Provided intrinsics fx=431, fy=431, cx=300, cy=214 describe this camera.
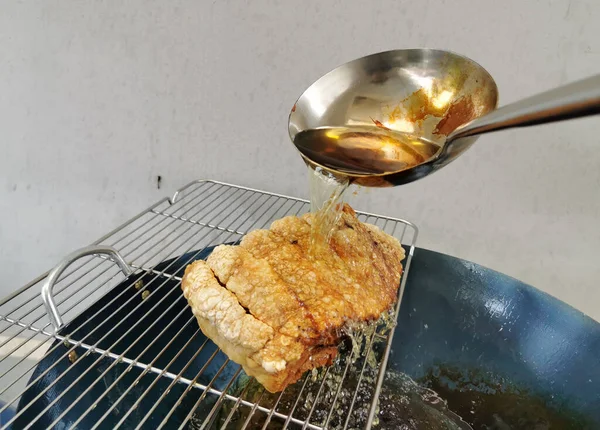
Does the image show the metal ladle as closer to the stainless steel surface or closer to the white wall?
the white wall

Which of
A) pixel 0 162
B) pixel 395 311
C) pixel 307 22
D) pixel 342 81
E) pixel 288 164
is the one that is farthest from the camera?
pixel 0 162

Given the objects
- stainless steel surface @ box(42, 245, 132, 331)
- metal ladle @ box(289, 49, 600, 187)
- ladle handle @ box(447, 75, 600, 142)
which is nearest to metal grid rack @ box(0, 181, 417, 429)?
stainless steel surface @ box(42, 245, 132, 331)

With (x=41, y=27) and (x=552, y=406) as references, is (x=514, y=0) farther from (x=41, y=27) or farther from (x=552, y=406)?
(x=41, y=27)

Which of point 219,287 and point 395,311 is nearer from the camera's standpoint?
point 219,287

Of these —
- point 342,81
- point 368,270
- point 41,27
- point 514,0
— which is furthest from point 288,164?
point 41,27

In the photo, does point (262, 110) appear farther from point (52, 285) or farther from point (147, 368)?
point (147, 368)

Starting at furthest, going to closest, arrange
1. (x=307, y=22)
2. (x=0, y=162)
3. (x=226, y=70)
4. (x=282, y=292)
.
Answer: (x=0, y=162) < (x=226, y=70) < (x=307, y=22) < (x=282, y=292)

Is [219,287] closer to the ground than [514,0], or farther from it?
closer to the ground

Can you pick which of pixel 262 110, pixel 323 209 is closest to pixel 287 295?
pixel 323 209
